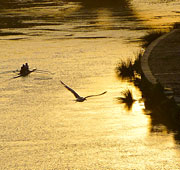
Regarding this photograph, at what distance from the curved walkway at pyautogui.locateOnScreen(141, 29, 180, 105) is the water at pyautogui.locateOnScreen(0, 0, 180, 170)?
0.57 meters

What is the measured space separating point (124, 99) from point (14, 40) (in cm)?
1182

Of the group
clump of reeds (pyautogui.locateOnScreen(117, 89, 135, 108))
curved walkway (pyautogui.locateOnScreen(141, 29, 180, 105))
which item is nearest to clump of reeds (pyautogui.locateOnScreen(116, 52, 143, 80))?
curved walkway (pyautogui.locateOnScreen(141, 29, 180, 105))

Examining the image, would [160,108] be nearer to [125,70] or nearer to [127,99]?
[127,99]

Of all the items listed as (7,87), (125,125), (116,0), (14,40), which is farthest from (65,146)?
(116,0)

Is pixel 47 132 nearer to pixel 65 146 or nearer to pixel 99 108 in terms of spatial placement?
pixel 65 146

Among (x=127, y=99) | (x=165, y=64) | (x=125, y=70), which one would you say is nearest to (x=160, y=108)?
(x=127, y=99)

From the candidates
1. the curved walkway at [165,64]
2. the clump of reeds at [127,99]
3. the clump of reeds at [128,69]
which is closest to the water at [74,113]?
the clump of reeds at [127,99]

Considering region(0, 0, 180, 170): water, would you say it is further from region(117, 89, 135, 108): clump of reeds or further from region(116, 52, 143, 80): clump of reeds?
region(116, 52, 143, 80): clump of reeds

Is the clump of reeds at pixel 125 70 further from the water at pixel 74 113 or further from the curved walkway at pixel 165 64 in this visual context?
the curved walkway at pixel 165 64

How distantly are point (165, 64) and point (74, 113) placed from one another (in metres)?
3.39

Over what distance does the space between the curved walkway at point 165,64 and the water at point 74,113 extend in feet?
1.86

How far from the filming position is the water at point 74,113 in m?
9.55

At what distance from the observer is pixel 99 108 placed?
12789mm

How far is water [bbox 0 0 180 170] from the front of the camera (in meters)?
9.55
